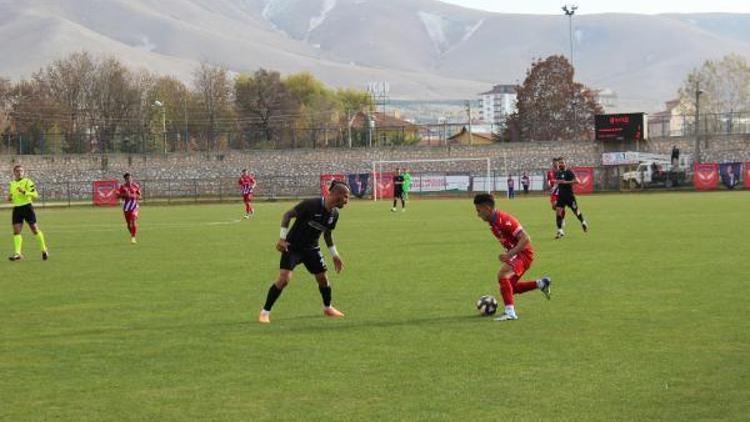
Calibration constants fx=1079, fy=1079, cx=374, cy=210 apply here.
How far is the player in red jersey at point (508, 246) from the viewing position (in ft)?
43.2

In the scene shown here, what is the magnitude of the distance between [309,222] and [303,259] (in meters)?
0.51

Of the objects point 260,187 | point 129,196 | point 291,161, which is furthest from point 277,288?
point 291,161

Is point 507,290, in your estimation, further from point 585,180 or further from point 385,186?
point 585,180

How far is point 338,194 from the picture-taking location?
13086mm

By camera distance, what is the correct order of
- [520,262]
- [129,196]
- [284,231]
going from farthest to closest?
[129,196], [520,262], [284,231]

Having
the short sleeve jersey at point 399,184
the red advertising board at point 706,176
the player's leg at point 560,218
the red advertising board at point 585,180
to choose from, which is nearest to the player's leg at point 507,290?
the player's leg at point 560,218

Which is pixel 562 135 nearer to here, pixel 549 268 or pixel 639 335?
pixel 549 268

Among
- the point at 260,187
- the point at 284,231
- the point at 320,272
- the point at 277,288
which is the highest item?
the point at 284,231

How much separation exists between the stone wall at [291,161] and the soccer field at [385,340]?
59.3m

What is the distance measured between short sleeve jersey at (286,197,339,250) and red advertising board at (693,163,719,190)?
60341 millimetres

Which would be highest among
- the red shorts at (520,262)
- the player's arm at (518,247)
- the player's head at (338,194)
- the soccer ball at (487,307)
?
the player's head at (338,194)

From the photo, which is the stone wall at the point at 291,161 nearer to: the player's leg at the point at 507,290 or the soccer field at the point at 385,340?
the soccer field at the point at 385,340

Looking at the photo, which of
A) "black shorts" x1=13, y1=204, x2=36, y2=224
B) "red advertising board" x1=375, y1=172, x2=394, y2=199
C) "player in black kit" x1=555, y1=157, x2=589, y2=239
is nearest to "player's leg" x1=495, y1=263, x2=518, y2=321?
"black shorts" x1=13, y1=204, x2=36, y2=224

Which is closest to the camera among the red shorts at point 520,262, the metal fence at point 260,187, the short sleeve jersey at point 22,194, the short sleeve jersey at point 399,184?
the red shorts at point 520,262
